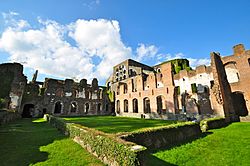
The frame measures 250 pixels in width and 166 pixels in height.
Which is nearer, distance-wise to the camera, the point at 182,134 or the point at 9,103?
the point at 182,134

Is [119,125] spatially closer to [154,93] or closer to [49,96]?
[154,93]

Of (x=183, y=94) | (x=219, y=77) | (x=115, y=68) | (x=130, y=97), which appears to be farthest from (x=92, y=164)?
(x=115, y=68)

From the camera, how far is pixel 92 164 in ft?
18.1

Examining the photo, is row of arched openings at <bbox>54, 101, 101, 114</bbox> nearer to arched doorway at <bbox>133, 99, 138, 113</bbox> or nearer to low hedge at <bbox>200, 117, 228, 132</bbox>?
arched doorway at <bbox>133, 99, 138, 113</bbox>

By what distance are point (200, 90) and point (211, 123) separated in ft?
28.6

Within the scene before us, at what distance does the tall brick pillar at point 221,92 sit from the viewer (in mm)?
16203

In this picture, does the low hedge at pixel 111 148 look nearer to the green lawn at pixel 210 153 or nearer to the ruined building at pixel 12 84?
the green lawn at pixel 210 153

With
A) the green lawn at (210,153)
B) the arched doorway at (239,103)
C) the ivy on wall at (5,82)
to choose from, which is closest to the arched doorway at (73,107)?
the ivy on wall at (5,82)

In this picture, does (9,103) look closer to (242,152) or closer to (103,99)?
(103,99)

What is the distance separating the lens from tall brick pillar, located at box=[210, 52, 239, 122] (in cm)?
1620

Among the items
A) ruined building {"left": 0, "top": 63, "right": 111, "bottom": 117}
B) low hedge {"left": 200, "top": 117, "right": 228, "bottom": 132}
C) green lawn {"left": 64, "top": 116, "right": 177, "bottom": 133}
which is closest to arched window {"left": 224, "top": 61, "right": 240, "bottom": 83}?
low hedge {"left": 200, "top": 117, "right": 228, "bottom": 132}

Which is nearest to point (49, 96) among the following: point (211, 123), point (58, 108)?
point (58, 108)

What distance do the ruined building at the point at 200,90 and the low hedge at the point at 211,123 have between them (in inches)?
72.9

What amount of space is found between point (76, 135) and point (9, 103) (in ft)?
75.1
